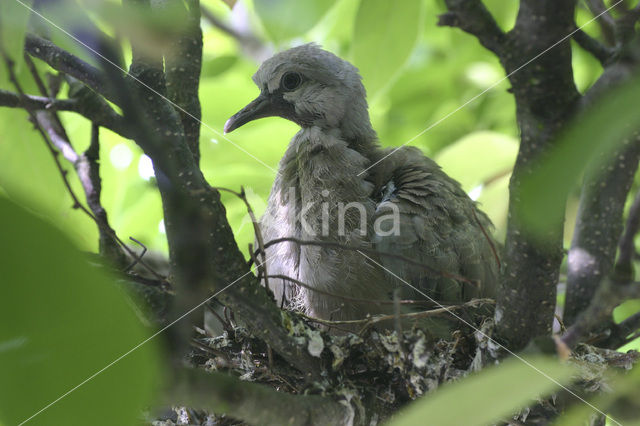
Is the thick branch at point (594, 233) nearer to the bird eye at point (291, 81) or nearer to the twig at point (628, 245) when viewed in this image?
the bird eye at point (291, 81)

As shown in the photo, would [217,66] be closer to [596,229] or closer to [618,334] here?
[596,229]

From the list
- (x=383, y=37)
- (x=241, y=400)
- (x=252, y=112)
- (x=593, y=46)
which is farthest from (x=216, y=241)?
(x=252, y=112)

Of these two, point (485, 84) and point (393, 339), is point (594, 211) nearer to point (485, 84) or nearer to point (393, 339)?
point (393, 339)

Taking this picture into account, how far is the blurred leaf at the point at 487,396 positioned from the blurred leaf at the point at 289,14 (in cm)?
116

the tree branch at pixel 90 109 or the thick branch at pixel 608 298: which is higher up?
the tree branch at pixel 90 109

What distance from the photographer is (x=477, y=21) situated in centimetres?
133

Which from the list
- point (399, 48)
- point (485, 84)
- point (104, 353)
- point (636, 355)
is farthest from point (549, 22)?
point (485, 84)

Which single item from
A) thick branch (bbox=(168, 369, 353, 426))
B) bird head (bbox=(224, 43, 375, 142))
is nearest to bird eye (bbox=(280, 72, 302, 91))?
bird head (bbox=(224, 43, 375, 142))

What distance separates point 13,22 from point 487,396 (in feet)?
2.42

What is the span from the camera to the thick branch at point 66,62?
144cm

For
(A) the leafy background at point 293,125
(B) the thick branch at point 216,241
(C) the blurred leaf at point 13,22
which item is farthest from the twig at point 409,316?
(C) the blurred leaf at point 13,22

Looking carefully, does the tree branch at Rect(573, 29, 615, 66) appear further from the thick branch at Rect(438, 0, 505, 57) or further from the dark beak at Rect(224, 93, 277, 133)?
the dark beak at Rect(224, 93, 277, 133)

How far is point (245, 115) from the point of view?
258 centimetres

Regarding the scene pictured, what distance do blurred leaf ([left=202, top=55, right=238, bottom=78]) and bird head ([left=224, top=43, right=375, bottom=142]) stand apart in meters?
0.42
